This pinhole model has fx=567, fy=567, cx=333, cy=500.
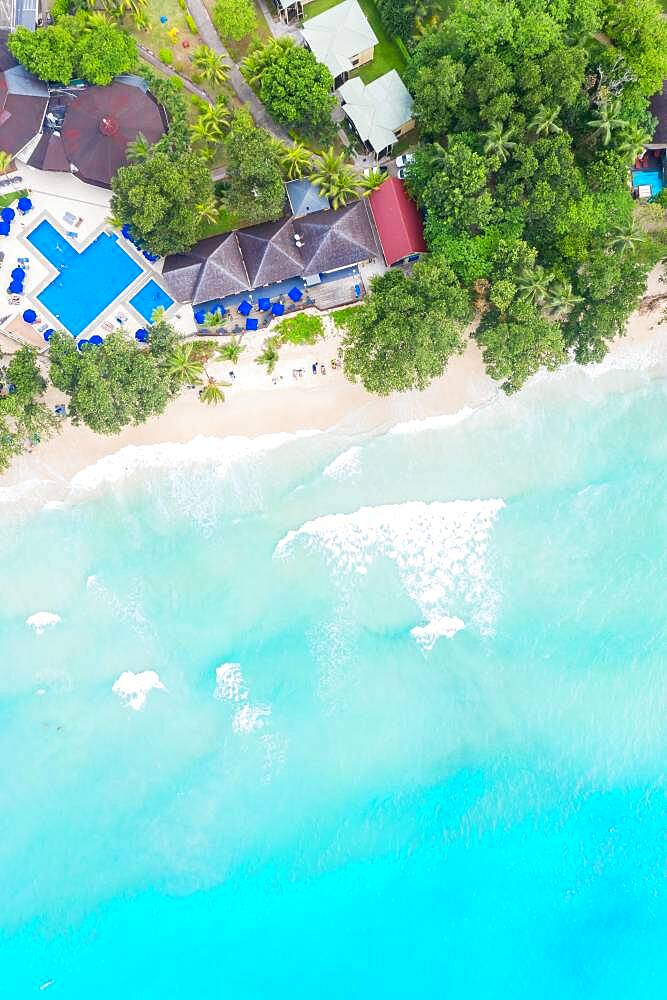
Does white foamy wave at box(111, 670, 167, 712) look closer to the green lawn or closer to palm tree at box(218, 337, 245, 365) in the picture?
palm tree at box(218, 337, 245, 365)

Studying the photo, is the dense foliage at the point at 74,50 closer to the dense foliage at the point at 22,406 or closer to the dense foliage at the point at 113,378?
the dense foliage at the point at 113,378

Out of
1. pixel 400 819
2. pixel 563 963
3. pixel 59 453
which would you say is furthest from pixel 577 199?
pixel 563 963

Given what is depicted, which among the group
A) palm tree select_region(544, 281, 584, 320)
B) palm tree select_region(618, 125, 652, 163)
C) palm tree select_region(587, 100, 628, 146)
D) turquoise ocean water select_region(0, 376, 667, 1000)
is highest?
palm tree select_region(587, 100, 628, 146)

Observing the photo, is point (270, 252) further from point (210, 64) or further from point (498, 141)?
point (498, 141)

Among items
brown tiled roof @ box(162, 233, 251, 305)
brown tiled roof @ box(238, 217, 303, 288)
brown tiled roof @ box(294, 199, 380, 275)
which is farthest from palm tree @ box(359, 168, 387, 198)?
brown tiled roof @ box(162, 233, 251, 305)

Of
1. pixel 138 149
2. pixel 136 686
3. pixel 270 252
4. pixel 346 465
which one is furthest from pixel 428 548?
pixel 138 149

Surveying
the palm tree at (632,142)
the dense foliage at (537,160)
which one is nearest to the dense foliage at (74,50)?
the dense foliage at (537,160)

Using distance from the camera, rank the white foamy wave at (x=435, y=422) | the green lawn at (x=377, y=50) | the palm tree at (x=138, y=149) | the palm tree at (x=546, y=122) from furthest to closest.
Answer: the white foamy wave at (x=435, y=422), the green lawn at (x=377, y=50), the palm tree at (x=138, y=149), the palm tree at (x=546, y=122)
